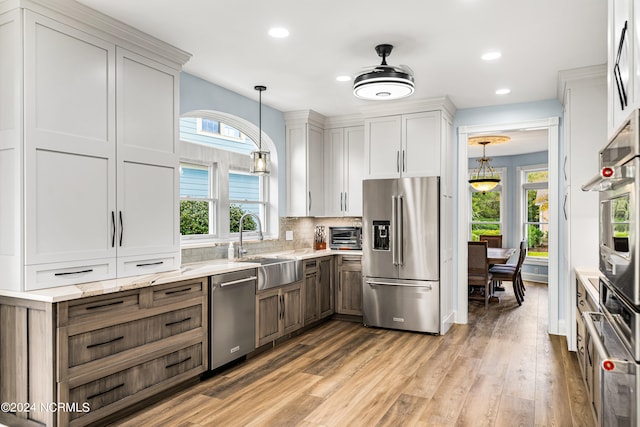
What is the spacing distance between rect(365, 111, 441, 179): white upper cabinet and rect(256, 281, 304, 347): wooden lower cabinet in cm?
164

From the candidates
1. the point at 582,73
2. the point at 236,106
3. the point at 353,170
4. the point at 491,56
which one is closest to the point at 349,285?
the point at 353,170

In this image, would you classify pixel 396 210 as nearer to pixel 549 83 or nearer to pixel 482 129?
pixel 482 129

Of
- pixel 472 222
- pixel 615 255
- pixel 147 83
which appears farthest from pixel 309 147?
pixel 472 222

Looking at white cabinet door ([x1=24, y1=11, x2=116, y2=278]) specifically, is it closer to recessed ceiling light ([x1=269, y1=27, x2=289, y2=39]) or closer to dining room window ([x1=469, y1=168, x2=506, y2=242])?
recessed ceiling light ([x1=269, y1=27, x2=289, y2=39])

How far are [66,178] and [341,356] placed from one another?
267 cm

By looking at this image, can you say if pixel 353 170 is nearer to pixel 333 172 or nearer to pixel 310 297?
pixel 333 172

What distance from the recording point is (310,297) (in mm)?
4832

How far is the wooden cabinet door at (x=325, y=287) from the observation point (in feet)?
16.6

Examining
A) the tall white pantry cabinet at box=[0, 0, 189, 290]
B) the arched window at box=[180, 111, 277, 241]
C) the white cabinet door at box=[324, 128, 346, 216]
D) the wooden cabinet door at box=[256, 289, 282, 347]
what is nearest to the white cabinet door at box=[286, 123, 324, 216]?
the white cabinet door at box=[324, 128, 346, 216]

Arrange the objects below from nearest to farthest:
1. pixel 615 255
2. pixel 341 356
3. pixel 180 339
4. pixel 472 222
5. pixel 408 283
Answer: pixel 615 255 < pixel 180 339 < pixel 341 356 < pixel 408 283 < pixel 472 222

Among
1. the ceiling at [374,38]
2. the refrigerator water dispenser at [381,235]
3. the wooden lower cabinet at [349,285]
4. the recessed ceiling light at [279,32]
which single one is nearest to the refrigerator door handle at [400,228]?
the refrigerator water dispenser at [381,235]

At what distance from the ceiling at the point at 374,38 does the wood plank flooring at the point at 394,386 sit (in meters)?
2.45

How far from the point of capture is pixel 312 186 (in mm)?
5578

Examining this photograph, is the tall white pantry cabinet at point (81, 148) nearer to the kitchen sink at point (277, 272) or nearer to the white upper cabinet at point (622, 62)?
the kitchen sink at point (277, 272)
